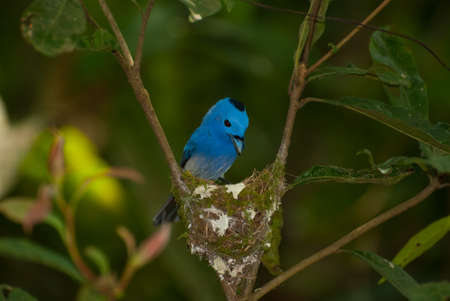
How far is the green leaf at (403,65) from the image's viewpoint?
2686 mm

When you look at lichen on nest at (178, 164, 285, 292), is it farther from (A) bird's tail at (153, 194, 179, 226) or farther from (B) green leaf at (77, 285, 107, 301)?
(A) bird's tail at (153, 194, 179, 226)

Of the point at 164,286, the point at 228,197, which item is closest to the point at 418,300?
the point at 228,197

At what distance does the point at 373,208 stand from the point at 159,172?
2269mm

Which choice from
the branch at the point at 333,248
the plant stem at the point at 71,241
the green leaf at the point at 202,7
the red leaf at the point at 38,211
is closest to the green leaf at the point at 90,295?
the plant stem at the point at 71,241

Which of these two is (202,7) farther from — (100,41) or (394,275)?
(394,275)

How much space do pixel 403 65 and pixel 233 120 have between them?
1.79m

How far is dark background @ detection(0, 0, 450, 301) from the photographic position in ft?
16.5

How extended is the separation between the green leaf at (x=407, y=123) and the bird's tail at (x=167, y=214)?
2.41m

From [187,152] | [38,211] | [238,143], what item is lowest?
[187,152]

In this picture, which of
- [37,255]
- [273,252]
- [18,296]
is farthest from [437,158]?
[37,255]

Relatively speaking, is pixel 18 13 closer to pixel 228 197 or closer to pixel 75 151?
pixel 75 151

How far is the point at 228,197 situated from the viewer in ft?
11.7

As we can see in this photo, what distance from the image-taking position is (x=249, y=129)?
225 inches

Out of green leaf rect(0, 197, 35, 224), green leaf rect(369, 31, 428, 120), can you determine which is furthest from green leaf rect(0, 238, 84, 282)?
green leaf rect(369, 31, 428, 120)
